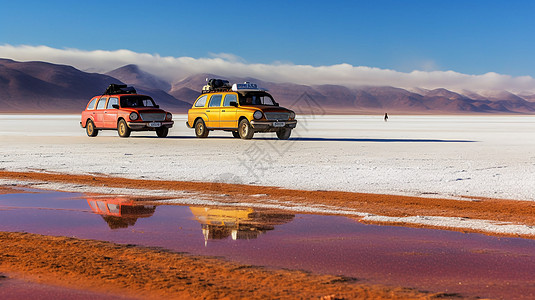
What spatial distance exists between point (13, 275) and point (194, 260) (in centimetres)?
152

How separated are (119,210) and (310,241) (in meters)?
3.16

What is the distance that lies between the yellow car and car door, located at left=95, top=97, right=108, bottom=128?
402 cm

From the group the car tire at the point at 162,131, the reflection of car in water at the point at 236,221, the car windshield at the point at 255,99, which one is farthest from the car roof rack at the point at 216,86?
the reflection of car in water at the point at 236,221

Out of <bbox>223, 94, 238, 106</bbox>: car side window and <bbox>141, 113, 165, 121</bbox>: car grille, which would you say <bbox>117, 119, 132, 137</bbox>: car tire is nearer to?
<bbox>141, 113, 165, 121</bbox>: car grille

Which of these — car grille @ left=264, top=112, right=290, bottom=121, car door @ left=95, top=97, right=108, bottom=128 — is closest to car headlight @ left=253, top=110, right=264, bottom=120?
car grille @ left=264, top=112, right=290, bottom=121

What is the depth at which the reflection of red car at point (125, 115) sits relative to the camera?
1026 inches

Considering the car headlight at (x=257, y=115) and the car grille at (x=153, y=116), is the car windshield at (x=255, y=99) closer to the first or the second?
the car headlight at (x=257, y=115)

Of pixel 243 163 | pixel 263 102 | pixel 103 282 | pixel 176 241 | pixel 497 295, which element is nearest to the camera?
pixel 497 295

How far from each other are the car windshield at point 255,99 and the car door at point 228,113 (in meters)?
0.31

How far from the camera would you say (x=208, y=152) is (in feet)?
61.0

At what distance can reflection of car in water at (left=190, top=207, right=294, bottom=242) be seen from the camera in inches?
275

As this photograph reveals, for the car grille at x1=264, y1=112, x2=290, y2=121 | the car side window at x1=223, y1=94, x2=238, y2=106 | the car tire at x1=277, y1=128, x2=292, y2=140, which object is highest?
the car side window at x1=223, y1=94, x2=238, y2=106

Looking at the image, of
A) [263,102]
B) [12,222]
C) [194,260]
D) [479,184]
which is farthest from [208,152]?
[194,260]

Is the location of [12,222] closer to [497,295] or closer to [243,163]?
[497,295]
